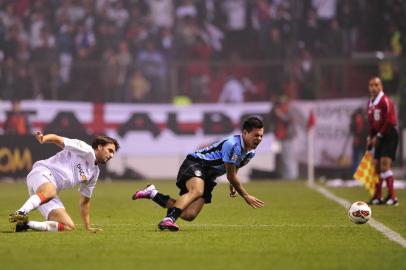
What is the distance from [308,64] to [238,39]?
251 centimetres

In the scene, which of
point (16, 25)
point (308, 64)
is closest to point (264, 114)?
point (308, 64)

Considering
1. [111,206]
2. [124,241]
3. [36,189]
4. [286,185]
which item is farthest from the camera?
[286,185]

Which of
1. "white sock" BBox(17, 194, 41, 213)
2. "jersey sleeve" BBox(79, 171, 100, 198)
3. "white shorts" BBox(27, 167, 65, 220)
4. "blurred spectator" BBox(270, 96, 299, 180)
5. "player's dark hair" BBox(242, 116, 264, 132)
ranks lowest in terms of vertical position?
"blurred spectator" BBox(270, 96, 299, 180)

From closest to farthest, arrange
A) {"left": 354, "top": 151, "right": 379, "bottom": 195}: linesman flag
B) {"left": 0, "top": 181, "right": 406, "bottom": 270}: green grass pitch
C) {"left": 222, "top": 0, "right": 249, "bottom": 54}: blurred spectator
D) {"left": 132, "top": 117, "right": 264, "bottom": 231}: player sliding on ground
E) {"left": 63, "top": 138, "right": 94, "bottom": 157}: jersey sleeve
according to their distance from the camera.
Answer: {"left": 0, "top": 181, "right": 406, "bottom": 270}: green grass pitch
{"left": 63, "top": 138, "right": 94, "bottom": 157}: jersey sleeve
{"left": 132, "top": 117, "right": 264, "bottom": 231}: player sliding on ground
{"left": 354, "top": 151, "right": 379, "bottom": 195}: linesman flag
{"left": 222, "top": 0, "right": 249, "bottom": 54}: blurred spectator

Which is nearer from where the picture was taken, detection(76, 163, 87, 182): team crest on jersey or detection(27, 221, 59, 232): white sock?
detection(27, 221, 59, 232): white sock

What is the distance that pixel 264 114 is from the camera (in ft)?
87.8

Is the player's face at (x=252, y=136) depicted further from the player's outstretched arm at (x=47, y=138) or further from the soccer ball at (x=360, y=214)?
the soccer ball at (x=360, y=214)

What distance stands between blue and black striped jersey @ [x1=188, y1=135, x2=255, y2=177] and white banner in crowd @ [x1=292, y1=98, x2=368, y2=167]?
15.4m

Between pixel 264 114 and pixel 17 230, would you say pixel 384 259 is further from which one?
pixel 264 114

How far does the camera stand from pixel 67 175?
10.3m

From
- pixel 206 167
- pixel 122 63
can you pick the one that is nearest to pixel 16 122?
pixel 122 63

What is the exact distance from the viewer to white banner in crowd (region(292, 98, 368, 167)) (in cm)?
2603

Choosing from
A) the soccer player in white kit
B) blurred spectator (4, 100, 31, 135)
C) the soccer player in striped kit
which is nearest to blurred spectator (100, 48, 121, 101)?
blurred spectator (4, 100, 31, 135)

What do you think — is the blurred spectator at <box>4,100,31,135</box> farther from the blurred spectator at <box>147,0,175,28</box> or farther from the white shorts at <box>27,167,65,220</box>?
the white shorts at <box>27,167,65,220</box>
